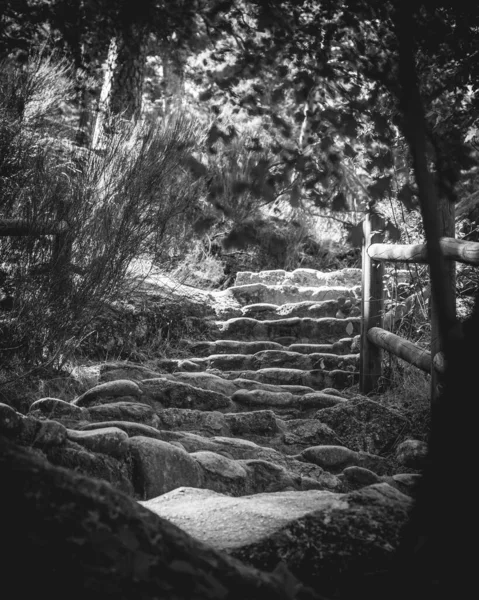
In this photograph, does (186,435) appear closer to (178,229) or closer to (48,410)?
(48,410)

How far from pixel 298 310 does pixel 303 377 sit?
1.87m

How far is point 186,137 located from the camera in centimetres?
678

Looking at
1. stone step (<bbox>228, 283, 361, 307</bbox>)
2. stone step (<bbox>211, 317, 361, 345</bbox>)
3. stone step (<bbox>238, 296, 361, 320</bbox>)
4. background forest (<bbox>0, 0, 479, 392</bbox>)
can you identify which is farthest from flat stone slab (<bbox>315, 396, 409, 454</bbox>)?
stone step (<bbox>228, 283, 361, 307</bbox>)

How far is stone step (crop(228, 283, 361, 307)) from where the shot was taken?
25.3 feet

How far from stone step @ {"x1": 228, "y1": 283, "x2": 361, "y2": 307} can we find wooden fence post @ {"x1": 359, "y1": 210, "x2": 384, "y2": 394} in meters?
2.69

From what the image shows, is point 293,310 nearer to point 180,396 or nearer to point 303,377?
point 303,377

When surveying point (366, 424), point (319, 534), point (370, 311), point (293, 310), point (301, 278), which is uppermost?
point (301, 278)

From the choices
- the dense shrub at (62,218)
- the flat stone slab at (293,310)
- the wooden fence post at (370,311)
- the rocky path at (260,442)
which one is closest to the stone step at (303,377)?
the rocky path at (260,442)

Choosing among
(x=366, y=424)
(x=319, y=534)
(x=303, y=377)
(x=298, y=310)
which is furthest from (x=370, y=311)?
(x=319, y=534)

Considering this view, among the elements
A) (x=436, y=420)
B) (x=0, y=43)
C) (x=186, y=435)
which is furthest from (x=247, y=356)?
(x=436, y=420)

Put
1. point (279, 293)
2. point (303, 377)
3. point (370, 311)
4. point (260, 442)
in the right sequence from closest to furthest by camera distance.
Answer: point (260, 442)
point (370, 311)
point (303, 377)
point (279, 293)

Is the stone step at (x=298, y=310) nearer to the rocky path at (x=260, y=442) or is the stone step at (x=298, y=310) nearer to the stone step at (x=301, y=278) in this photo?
the rocky path at (x=260, y=442)

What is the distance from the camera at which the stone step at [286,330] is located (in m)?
6.71

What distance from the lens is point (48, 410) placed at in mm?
3471
